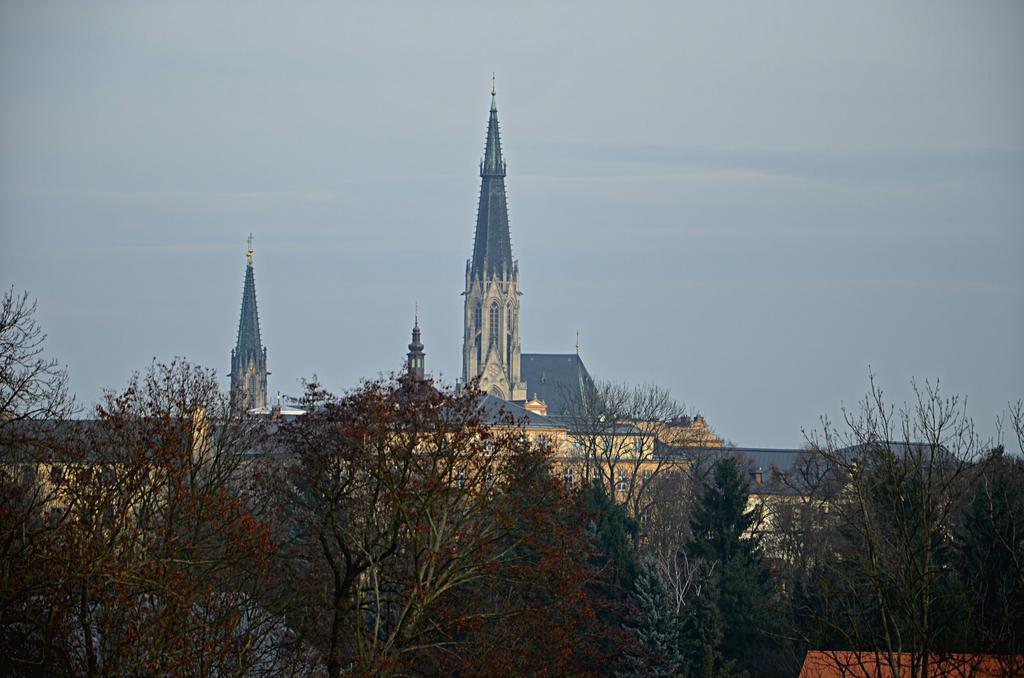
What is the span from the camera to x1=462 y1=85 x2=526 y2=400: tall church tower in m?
147

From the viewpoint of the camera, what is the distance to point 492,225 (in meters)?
149

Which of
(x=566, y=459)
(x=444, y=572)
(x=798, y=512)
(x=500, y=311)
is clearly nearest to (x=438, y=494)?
(x=444, y=572)

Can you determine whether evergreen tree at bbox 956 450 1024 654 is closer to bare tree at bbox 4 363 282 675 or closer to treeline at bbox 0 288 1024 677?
treeline at bbox 0 288 1024 677

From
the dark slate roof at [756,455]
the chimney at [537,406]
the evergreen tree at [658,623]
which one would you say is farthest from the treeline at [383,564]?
the chimney at [537,406]

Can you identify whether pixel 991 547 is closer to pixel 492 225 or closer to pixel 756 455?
pixel 756 455

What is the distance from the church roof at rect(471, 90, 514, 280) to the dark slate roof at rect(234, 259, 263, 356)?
801 inches

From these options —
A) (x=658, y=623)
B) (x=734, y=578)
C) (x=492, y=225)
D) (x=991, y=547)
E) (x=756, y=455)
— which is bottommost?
(x=658, y=623)

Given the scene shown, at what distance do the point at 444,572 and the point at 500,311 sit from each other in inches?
4844

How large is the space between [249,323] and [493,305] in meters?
22.2

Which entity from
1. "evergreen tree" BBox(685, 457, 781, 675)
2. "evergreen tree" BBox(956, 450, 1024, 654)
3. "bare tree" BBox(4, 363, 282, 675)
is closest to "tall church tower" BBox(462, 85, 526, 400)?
"evergreen tree" BBox(685, 457, 781, 675)

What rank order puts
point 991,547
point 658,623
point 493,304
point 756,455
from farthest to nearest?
point 493,304 < point 756,455 < point 658,623 < point 991,547

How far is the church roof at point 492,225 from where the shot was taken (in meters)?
148

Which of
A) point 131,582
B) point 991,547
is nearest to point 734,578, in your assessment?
point 991,547

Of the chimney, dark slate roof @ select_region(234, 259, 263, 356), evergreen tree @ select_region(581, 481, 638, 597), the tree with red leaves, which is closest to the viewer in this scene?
the tree with red leaves
